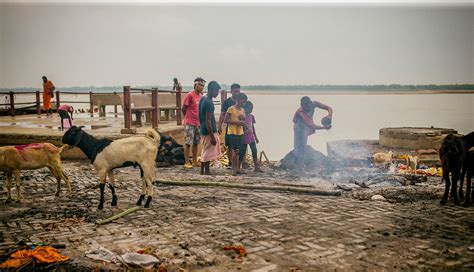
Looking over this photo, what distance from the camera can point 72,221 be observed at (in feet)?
19.2

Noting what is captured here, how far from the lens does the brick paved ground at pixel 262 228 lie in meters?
4.50

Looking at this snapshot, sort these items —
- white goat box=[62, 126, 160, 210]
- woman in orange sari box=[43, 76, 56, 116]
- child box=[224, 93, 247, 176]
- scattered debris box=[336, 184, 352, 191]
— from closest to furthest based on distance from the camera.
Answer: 1. white goat box=[62, 126, 160, 210]
2. scattered debris box=[336, 184, 352, 191]
3. child box=[224, 93, 247, 176]
4. woman in orange sari box=[43, 76, 56, 116]

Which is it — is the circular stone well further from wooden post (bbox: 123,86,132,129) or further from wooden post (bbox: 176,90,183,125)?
wooden post (bbox: 123,86,132,129)

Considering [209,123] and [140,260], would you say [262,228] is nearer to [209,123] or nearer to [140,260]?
[140,260]

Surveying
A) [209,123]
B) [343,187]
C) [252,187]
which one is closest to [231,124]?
[209,123]

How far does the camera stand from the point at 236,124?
9.39 meters

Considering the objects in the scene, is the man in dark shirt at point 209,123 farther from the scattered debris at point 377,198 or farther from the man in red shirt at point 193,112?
the scattered debris at point 377,198

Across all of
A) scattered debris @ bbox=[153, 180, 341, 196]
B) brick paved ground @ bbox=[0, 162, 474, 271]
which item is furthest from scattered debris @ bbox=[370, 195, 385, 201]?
scattered debris @ bbox=[153, 180, 341, 196]

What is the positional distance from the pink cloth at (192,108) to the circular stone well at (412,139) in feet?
25.6

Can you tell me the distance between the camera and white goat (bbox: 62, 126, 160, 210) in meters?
6.44

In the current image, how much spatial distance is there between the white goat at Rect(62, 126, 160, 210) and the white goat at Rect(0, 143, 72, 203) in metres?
0.92

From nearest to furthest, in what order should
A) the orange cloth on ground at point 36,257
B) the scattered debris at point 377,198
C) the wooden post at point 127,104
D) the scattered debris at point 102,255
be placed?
the orange cloth on ground at point 36,257, the scattered debris at point 102,255, the scattered debris at point 377,198, the wooden post at point 127,104

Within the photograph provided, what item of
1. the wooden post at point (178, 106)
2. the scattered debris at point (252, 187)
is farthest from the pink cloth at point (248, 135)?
the wooden post at point (178, 106)

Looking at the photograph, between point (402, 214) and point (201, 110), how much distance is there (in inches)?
178
